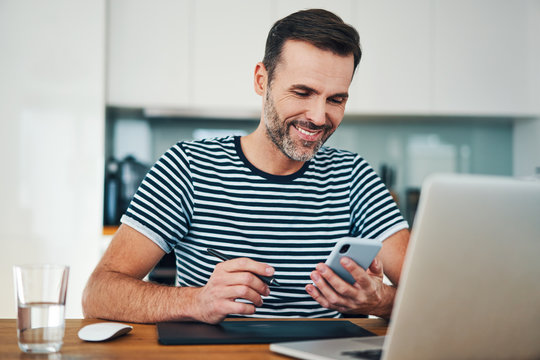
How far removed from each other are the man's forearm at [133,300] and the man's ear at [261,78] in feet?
2.21

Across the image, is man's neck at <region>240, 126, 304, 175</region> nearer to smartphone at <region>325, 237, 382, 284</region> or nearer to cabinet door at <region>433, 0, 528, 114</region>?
smartphone at <region>325, 237, 382, 284</region>

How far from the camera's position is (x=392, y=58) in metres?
3.19

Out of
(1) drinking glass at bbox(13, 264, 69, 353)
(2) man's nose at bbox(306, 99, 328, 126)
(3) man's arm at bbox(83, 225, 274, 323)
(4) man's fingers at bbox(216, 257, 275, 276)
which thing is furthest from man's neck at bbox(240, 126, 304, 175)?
(1) drinking glass at bbox(13, 264, 69, 353)

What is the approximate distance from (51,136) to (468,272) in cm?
264

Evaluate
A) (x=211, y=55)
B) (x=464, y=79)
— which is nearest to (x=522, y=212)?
(x=211, y=55)

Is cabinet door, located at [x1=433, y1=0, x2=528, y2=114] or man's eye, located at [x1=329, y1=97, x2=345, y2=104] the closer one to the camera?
man's eye, located at [x1=329, y1=97, x2=345, y2=104]

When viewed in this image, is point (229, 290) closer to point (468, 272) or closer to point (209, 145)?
point (468, 272)

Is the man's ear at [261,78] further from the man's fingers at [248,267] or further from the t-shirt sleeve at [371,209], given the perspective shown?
the man's fingers at [248,267]

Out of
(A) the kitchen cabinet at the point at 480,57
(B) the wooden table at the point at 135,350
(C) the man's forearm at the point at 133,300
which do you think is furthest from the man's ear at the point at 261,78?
(A) the kitchen cabinet at the point at 480,57

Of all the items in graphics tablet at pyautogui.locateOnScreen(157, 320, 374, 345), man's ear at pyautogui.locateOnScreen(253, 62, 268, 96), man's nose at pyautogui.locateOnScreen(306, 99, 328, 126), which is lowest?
graphics tablet at pyautogui.locateOnScreen(157, 320, 374, 345)

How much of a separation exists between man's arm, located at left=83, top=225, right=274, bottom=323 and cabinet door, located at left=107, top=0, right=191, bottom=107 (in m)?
1.92

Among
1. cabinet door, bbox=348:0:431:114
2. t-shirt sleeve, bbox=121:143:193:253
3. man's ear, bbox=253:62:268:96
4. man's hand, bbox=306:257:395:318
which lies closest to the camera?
man's hand, bbox=306:257:395:318

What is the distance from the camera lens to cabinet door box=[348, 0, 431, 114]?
125 inches

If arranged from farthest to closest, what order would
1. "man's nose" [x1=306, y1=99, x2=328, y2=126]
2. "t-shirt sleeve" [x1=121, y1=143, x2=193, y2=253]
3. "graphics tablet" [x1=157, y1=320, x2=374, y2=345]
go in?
"man's nose" [x1=306, y1=99, x2=328, y2=126] → "t-shirt sleeve" [x1=121, y1=143, x2=193, y2=253] → "graphics tablet" [x1=157, y1=320, x2=374, y2=345]
